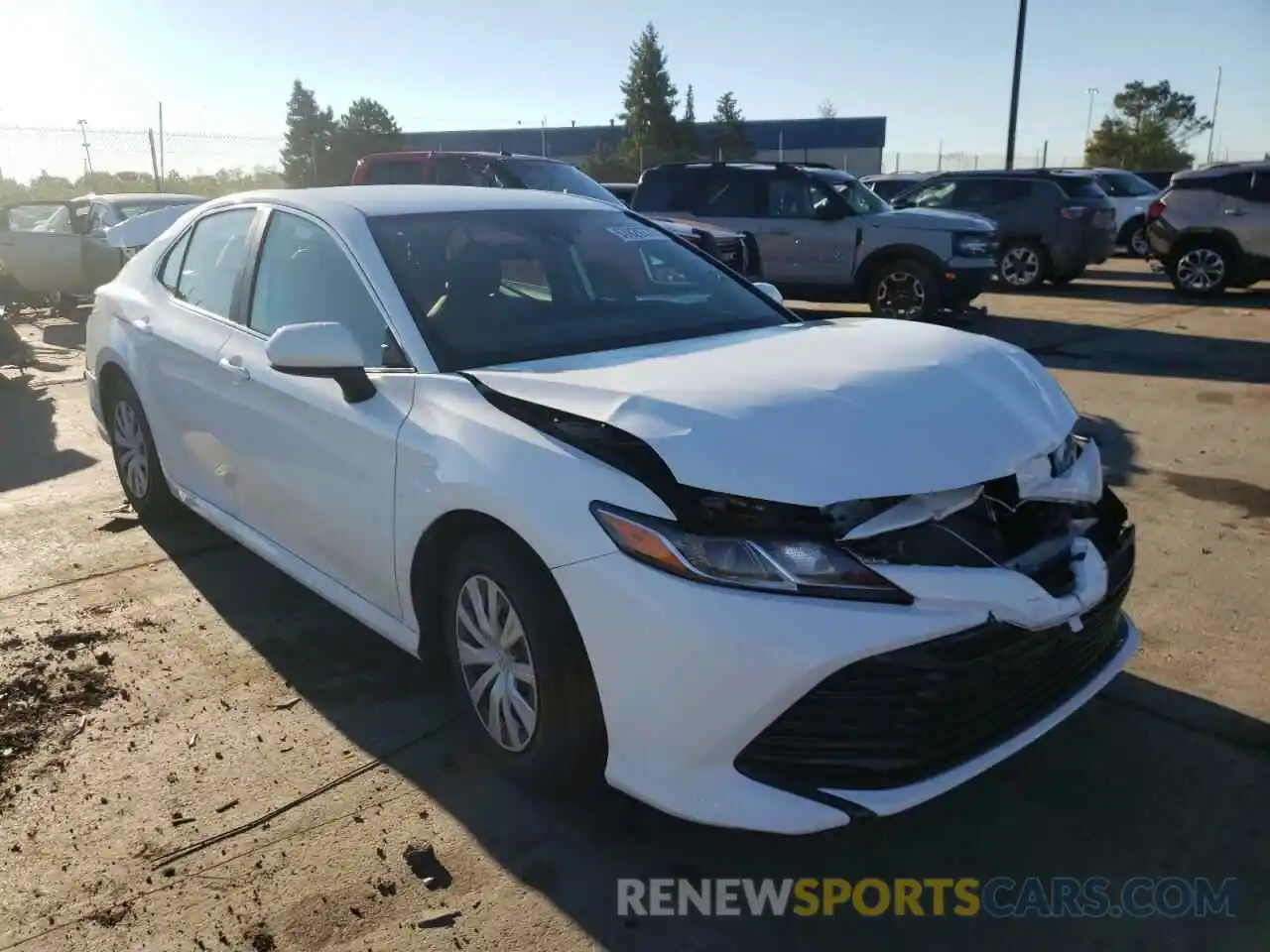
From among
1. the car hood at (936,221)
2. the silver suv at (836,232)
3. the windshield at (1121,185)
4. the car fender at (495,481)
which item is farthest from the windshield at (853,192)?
the car fender at (495,481)

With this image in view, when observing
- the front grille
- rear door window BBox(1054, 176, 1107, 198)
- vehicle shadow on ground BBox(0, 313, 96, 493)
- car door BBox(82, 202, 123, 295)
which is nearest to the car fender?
the front grille

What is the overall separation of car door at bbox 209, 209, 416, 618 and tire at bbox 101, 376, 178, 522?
1075 mm

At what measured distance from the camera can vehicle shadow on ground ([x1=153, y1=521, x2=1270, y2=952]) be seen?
8.15ft

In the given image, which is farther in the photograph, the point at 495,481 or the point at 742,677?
the point at 495,481

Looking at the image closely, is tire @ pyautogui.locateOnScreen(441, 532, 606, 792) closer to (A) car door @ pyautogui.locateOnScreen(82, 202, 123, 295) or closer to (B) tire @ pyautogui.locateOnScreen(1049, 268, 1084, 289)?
(A) car door @ pyautogui.locateOnScreen(82, 202, 123, 295)

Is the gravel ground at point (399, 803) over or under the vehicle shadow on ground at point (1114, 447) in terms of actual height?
under

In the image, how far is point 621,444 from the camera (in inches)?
103

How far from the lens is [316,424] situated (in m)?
3.49

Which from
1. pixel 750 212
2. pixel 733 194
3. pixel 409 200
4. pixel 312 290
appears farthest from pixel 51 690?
pixel 733 194

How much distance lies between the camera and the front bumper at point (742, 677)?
7.62 ft

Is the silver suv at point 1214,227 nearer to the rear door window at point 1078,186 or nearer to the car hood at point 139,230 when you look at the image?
the rear door window at point 1078,186

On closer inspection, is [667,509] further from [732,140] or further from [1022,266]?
[732,140]

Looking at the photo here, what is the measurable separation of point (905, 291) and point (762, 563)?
10077 millimetres

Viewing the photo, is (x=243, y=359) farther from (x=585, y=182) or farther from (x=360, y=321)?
(x=585, y=182)
